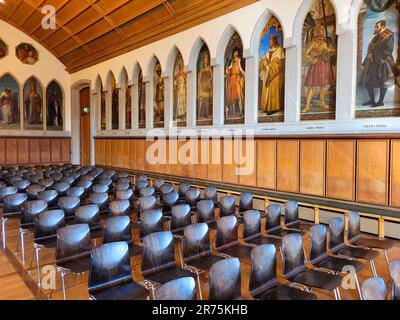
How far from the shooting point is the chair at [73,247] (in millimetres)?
4254

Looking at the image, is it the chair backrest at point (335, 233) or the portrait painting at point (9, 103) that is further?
the portrait painting at point (9, 103)

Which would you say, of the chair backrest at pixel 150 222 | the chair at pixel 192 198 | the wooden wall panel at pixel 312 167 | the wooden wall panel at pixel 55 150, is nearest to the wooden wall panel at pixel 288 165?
the wooden wall panel at pixel 312 167

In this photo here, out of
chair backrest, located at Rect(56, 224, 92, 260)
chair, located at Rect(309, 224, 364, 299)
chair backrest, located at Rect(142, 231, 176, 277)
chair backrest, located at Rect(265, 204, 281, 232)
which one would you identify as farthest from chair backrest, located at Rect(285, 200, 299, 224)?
chair backrest, located at Rect(56, 224, 92, 260)

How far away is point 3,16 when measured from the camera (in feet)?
56.2

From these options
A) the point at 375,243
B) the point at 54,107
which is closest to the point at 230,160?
the point at 375,243

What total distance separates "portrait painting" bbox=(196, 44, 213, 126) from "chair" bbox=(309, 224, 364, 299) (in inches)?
298

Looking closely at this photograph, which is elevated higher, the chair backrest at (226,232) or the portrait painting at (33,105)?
the portrait painting at (33,105)

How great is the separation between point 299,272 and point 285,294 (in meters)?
0.73

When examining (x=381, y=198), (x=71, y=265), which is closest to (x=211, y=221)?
(x=71, y=265)

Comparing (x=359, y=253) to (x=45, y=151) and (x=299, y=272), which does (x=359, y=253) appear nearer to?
(x=299, y=272)

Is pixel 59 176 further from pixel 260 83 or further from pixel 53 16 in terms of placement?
pixel 53 16

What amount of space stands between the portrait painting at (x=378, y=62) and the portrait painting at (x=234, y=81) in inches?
148

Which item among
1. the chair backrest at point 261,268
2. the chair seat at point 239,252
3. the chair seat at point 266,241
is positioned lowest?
the chair seat at point 239,252

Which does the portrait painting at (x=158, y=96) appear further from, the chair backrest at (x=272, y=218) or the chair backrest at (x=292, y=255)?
the chair backrest at (x=292, y=255)
